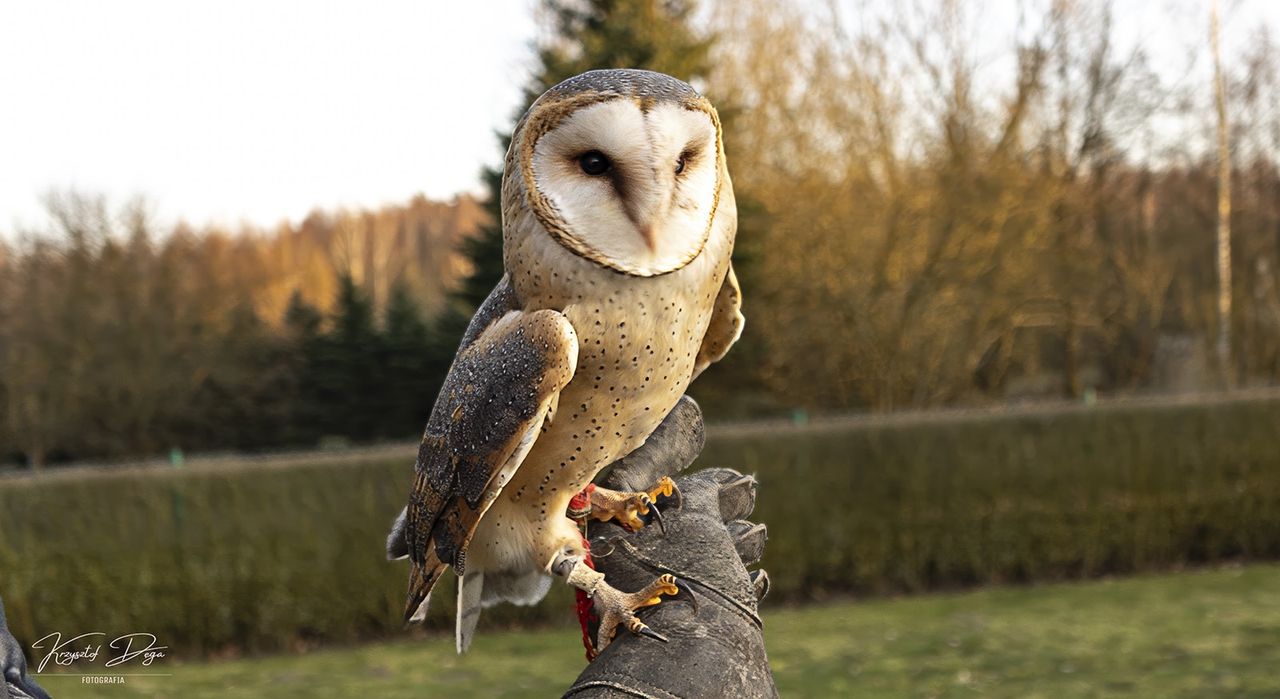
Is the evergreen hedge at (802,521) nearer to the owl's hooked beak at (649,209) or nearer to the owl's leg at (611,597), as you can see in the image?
the owl's leg at (611,597)

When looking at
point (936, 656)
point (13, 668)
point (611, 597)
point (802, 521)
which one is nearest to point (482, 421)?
point (611, 597)

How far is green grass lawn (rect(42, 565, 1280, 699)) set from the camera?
6.55m

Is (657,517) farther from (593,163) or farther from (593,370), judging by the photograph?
(593,163)

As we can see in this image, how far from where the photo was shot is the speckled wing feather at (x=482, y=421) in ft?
6.17

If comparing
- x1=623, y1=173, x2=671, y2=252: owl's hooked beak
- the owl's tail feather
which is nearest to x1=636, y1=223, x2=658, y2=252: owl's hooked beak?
x1=623, y1=173, x2=671, y2=252: owl's hooked beak

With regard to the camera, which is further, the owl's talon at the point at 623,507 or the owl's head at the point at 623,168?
the owl's talon at the point at 623,507

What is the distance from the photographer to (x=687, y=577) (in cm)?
212

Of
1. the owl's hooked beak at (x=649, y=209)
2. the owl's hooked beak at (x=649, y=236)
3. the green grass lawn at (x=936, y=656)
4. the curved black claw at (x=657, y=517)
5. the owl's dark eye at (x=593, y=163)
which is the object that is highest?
the owl's dark eye at (x=593, y=163)

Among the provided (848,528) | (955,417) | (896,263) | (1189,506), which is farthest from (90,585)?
(896,263)

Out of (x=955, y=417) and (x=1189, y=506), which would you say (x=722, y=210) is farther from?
(x=1189, y=506)

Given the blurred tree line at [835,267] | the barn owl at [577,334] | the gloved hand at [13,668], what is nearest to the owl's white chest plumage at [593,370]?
the barn owl at [577,334]

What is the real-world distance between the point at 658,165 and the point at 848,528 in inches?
287

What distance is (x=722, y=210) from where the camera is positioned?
196cm

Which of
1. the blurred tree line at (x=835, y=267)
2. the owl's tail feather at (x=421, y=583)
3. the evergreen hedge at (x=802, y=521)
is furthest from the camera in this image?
the blurred tree line at (x=835, y=267)
